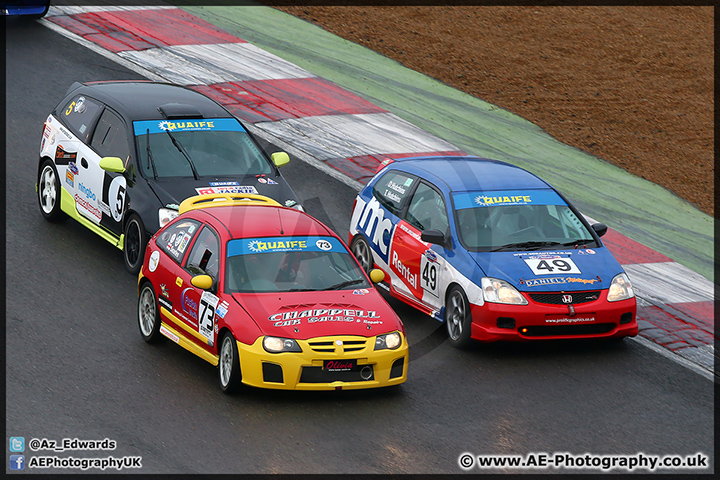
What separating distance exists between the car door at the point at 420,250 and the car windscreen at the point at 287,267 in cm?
150

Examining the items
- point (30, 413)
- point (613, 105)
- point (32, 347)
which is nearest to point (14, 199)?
point (32, 347)

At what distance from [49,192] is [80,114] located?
112cm

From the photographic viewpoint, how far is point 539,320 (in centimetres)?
1062

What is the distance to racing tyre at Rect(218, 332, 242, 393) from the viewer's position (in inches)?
358

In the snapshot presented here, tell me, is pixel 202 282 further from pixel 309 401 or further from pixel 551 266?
pixel 551 266

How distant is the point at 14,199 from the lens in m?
13.9

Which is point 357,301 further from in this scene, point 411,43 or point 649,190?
point 411,43

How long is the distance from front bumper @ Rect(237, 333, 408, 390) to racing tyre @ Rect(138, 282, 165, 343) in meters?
1.66

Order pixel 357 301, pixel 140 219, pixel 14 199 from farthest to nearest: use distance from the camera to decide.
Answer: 1. pixel 14 199
2. pixel 140 219
3. pixel 357 301

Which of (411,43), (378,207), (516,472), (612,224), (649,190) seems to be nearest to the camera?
(516,472)

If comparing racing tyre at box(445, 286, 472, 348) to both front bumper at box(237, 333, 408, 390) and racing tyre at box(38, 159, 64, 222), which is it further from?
racing tyre at box(38, 159, 64, 222)

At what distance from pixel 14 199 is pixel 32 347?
448 cm
